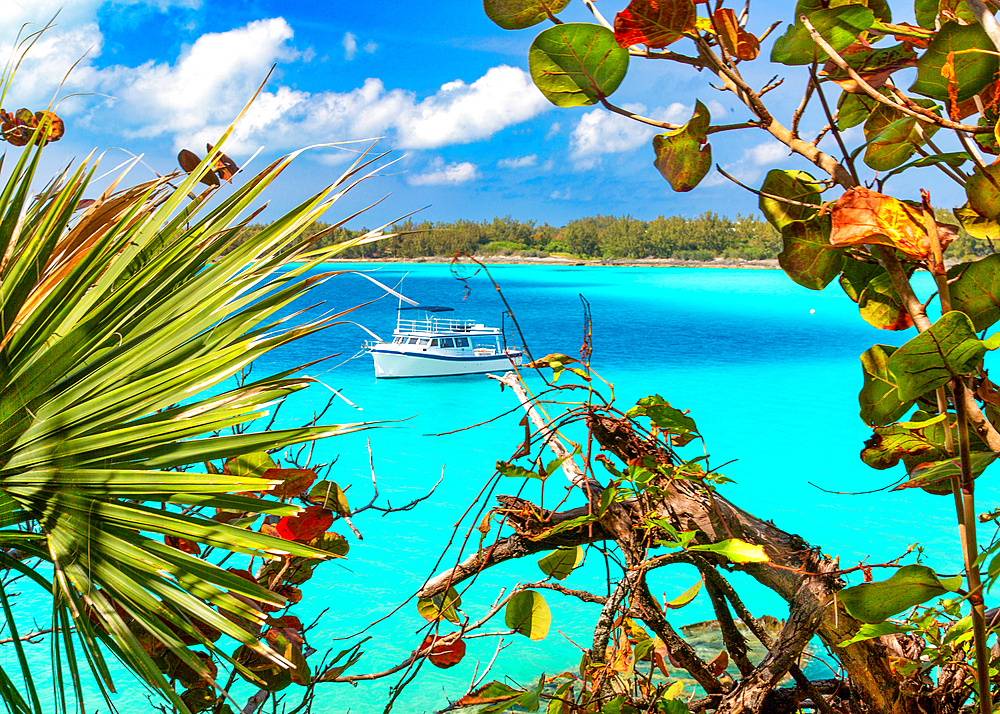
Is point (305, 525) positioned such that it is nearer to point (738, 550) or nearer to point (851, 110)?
point (738, 550)

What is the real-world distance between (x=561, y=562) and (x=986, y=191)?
71cm

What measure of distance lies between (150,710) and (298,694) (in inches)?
61.4

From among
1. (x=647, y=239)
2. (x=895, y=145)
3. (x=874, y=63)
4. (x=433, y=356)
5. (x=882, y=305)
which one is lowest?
(x=882, y=305)

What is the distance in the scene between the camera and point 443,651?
3.52 ft

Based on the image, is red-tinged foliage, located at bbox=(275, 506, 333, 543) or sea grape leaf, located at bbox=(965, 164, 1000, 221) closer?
sea grape leaf, located at bbox=(965, 164, 1000, 221)

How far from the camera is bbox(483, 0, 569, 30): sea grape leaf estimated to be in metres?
0.62

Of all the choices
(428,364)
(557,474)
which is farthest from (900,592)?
(428,364)

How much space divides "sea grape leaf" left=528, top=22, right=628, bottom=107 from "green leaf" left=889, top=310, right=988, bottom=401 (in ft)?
1.09

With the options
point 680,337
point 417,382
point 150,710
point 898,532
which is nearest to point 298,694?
point 150,710

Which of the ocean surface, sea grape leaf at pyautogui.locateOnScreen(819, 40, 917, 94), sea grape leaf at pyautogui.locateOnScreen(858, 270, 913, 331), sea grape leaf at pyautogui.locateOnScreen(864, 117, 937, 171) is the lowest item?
sea grape leaf at pyautogui.locateOnScreen(858, 270, 913, 331)

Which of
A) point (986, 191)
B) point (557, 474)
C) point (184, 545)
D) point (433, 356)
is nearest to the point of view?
point (986, 191)

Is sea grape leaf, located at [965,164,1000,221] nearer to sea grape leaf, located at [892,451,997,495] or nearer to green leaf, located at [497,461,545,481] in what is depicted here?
sea grape leaf, located at [892,451,997,495]

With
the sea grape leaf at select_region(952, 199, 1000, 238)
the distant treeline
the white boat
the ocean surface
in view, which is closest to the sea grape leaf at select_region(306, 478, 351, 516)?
the ocean surface

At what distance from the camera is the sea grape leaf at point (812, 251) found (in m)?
0.66
